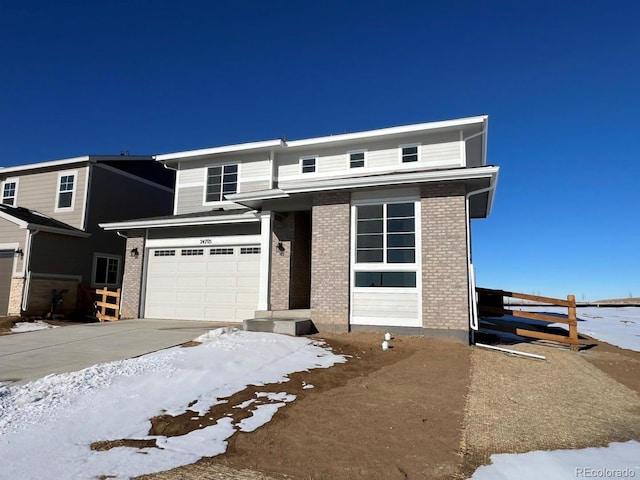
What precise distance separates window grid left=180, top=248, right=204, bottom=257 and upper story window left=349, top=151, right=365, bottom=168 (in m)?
5.93

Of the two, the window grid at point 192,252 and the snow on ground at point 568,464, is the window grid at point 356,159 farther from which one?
the snow on ground at point 568,464

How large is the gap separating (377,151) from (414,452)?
35.5 feet

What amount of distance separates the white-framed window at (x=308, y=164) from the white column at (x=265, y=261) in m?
2.98

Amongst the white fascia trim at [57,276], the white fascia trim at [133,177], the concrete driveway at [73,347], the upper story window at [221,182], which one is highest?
the white fascia trim at [133,177]

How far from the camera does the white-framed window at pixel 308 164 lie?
45.7 ft

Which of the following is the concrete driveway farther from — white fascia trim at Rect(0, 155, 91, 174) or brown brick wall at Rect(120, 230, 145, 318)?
white fascia trim at Rect(0, 155, 91, 174)

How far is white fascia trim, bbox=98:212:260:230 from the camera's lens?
12739 mm

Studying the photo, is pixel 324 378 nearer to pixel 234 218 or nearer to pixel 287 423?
pixel 287 423

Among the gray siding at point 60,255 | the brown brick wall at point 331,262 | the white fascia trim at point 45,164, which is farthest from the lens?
the white fascia trim at point 45,164

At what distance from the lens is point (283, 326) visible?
9.35m

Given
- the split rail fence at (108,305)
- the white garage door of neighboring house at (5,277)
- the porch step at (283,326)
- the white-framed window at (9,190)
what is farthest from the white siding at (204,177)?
the white-framed window at (9,190)

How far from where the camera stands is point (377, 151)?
43.1ft

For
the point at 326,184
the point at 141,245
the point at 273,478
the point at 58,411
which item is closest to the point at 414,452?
the point at 273,478

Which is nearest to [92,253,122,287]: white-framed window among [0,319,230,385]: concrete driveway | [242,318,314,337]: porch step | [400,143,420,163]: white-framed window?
[0,319,230,385]: concrete driveway
